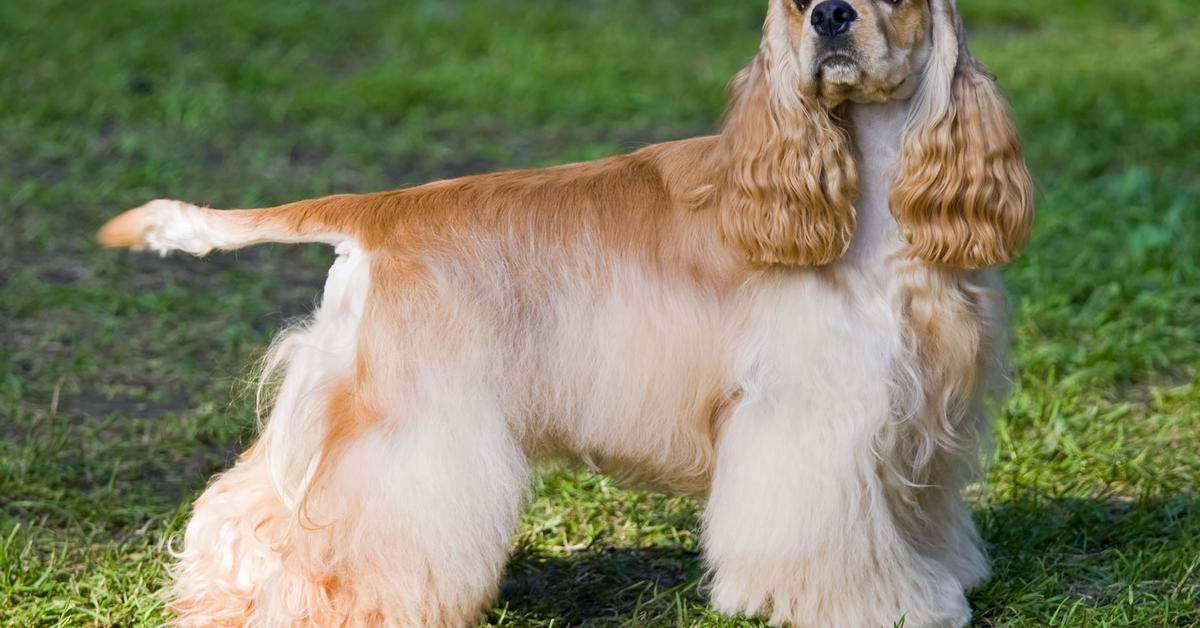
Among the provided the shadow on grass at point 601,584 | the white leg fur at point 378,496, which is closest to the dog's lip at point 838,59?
the white leg fur at point 378,496

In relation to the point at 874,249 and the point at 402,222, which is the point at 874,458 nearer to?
the point at 874,249

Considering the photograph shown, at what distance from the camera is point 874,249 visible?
143 inches

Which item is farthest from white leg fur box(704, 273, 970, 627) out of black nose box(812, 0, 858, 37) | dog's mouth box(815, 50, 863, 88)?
black nose box(812, 0, 858, 37)

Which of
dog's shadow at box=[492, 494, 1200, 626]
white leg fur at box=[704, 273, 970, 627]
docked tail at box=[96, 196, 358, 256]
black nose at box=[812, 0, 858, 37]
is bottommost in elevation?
dog's shadow at box=[492, 494, 1200, 626]

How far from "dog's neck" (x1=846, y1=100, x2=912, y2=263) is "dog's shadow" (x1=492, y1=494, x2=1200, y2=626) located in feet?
3.49

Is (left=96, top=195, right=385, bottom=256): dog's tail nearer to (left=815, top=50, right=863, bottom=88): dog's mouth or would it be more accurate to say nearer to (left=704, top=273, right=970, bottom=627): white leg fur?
(left=704, top=273, right=970, bottom=627): white leg fur

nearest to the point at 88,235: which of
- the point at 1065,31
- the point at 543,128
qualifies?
the point at 543,128

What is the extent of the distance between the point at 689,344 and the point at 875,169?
630 millimetres

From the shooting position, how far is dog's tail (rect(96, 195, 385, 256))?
3754 mm

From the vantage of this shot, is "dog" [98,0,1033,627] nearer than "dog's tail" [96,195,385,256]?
Yes

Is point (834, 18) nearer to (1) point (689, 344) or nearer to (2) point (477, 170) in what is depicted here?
(1) point (689, 344)

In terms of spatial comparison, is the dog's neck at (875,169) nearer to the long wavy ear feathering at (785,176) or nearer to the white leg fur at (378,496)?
the long wavy ear feathering at (785,176)

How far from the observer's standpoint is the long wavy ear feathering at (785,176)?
3.52 meters

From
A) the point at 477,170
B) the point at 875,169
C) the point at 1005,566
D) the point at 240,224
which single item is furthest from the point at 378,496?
the point at 477,170
